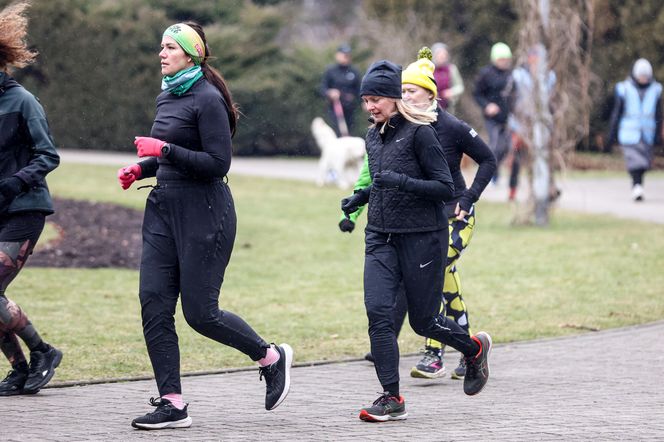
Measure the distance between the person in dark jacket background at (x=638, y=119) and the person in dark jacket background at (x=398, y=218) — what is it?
12.4 metres

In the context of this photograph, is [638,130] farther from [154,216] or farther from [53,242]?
[154,216]

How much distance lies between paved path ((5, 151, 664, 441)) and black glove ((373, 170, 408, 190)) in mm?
1215

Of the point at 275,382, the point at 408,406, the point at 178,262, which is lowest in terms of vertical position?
the point at 408,406

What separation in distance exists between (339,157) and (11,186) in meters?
13.1

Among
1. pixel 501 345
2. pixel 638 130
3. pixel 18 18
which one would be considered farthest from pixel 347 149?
pixel 18 18

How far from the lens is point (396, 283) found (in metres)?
6.45

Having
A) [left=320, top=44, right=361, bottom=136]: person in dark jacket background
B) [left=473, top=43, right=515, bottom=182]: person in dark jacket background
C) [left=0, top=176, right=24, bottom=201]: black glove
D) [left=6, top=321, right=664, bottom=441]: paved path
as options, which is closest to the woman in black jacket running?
[left=6, top=321, right=664, bottom=441]: paved path

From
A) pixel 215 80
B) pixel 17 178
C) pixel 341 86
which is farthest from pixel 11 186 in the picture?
pixel 341 86

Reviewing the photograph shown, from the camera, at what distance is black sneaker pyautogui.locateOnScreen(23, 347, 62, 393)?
6828mm

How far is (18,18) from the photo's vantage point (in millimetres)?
6754

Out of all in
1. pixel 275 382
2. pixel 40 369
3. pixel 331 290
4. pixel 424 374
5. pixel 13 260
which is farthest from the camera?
pixel 331 290

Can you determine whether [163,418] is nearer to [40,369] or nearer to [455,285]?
[40,369]

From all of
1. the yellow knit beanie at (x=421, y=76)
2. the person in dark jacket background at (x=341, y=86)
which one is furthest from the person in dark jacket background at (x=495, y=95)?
the yellow knit beanie at (x=421, y=76)

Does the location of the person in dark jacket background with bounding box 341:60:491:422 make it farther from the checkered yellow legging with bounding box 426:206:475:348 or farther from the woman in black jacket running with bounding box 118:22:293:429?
the checkered yellow legging with bounding box 426:206:475:348
